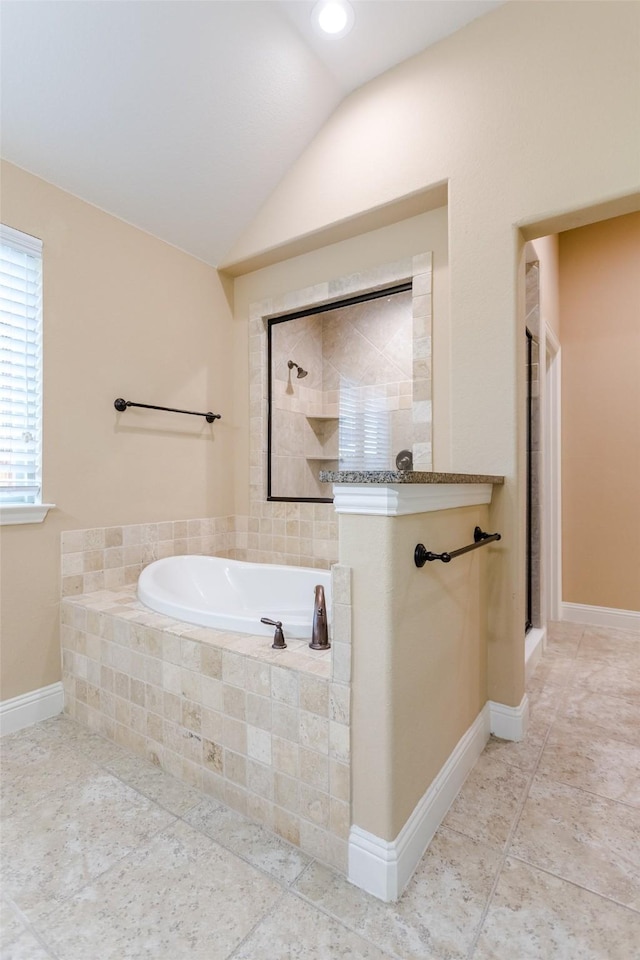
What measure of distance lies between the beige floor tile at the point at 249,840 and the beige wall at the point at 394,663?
0.76 feet

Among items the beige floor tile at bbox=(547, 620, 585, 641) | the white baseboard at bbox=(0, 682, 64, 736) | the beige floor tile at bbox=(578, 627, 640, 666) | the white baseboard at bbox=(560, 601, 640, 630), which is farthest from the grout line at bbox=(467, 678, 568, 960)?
the white baseboard at bbox=(0, 682, 64, 736)

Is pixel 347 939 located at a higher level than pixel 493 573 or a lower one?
lower

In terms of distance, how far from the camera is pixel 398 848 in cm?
113

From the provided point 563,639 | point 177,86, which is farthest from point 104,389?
point 563,639

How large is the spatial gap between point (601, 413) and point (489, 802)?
2.62m

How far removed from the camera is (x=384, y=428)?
11.7 feet

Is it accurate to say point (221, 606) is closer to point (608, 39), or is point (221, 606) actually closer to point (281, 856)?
point (281, 856)

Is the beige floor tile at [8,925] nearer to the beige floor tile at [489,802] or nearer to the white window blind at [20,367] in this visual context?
the beige floor tile at [489,802]

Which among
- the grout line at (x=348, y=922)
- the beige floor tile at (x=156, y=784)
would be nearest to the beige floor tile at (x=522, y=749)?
the grout line at (x=348, y=922)

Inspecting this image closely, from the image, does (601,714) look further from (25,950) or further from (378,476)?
(25,950)

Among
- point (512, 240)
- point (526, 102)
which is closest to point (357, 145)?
point (526, 102)

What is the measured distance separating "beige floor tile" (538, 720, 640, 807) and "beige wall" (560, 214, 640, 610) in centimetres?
158

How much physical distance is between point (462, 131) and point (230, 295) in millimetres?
1592

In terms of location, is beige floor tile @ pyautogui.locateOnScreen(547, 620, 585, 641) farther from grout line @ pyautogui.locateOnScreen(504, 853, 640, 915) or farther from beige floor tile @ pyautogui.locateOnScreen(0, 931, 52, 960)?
beige floor tile @ pyautogui.locateOnScreen(0, 931, 52, 960)
